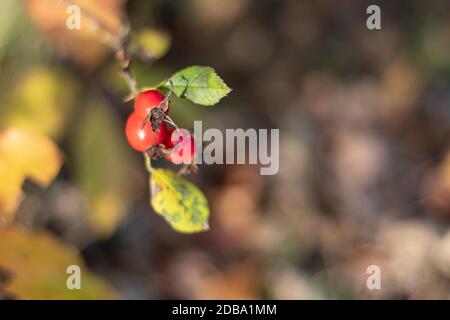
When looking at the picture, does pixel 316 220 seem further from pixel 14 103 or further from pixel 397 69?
pixel 14 103

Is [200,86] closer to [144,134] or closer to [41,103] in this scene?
[144,134]

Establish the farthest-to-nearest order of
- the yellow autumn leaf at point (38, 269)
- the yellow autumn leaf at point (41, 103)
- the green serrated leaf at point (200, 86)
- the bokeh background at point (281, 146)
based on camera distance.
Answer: the bokeh background at point (281, 146) < the yellow autumn leaf at point (41, 103) < the yellow autumn leaf at point (38, 269) < the green serrated leaf at point (200, 86)

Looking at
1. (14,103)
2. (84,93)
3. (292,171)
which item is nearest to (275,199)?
(292,171)

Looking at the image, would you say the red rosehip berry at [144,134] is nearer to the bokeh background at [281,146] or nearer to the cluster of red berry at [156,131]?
the cluster of red berry at [156,131]

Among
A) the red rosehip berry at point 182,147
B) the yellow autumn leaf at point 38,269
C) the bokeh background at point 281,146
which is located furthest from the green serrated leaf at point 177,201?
the bokeh background at point 281,146

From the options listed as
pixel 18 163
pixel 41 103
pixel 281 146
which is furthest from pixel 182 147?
pixel 281 146
